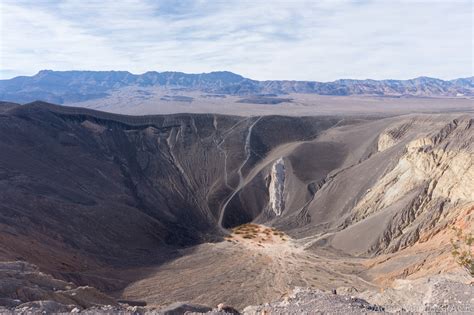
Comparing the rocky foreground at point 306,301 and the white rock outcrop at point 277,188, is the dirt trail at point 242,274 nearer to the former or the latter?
the white rock outcrop at point 277,188

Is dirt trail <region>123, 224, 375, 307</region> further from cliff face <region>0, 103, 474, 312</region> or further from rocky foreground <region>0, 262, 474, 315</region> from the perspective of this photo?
rocky foreground <region>0, 262, 474, 315</region>

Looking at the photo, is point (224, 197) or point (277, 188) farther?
point (224, 197)

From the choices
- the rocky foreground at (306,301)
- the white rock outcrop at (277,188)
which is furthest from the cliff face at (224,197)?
the rocky foreground at (306,301)

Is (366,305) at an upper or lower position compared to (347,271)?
upper

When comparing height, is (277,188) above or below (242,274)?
above

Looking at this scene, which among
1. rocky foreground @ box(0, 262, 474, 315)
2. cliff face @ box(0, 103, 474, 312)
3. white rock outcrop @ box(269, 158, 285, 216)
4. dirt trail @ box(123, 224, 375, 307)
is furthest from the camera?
white rock outcrop @ box(269, 158, 285, 216)

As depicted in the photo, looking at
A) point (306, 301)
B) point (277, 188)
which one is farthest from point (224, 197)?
point (306, 301)

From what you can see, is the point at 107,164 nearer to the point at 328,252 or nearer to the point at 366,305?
the point at 328,252

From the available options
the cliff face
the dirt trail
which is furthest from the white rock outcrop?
the dirt trail

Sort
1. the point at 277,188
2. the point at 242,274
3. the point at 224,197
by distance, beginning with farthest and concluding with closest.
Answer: the point at 224,197, the point at 277,188, the point at 242,274

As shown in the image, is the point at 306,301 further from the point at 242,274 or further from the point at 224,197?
the point at 224,197

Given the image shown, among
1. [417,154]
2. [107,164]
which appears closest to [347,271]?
[417,154]
